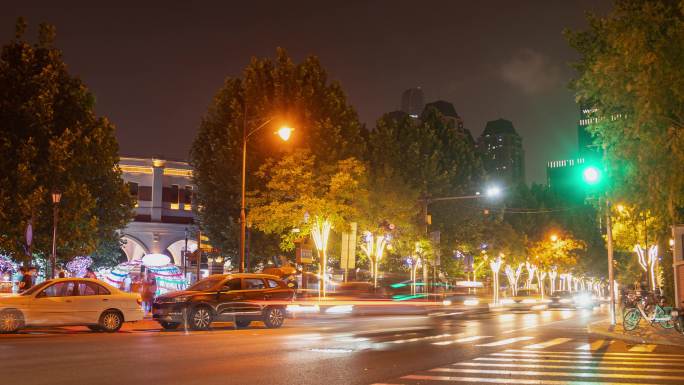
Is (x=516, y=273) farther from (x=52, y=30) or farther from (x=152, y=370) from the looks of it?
(x=152, y=370)

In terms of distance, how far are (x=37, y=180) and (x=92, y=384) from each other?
2697cm

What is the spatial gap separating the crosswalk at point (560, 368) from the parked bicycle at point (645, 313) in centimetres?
506

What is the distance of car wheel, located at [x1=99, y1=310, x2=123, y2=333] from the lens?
20562 millimetres

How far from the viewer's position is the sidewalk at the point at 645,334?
19.1 m

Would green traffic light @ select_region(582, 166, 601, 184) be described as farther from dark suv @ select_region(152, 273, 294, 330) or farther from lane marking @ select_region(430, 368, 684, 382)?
lane marking @ select_region(430, 368, 684, 382)

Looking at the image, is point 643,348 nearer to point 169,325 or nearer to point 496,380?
point 496,380

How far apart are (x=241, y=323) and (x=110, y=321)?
14.0 ft

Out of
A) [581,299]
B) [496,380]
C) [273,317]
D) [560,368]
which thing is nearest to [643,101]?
[560,368]

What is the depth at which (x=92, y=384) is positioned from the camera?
9.97m

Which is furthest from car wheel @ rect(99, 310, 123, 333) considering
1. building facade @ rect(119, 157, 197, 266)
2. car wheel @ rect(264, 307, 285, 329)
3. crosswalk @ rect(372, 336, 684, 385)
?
building facade @ rect(119, 157, 197, 266)

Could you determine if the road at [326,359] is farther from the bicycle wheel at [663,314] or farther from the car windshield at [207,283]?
the bicycle wheel at [663,314]

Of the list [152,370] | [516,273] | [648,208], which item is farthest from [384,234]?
[516,273]

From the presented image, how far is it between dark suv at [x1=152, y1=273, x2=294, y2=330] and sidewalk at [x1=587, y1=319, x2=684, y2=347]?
401 inches

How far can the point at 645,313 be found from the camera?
22.7 m
